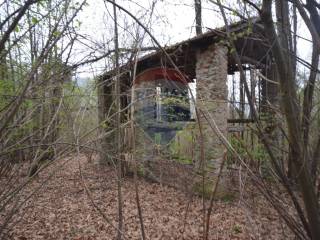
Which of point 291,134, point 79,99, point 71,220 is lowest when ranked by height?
point 71,220

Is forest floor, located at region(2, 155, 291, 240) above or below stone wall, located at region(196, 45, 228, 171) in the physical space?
below

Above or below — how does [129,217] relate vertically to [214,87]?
below

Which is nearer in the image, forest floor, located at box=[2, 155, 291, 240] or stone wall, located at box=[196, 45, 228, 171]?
forest floor, located at box=[2, 155, 291, 240]

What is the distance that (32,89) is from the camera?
248 centimetres

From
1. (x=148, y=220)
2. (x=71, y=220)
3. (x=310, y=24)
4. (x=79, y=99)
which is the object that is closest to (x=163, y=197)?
(x=148, y=220)

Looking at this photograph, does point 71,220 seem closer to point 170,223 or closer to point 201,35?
point 170,223

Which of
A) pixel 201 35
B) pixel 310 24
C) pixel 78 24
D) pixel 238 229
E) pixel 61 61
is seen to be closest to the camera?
pixel 310 24

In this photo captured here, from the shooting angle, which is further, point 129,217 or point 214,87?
point 214,87

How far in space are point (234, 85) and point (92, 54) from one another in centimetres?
490

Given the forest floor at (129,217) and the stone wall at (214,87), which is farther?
the stone wall at (214,87)

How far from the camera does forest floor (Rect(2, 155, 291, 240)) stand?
4.61m

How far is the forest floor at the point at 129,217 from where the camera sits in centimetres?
461

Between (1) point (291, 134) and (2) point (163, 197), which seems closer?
(1) point (291, 134)

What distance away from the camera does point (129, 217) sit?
18.0 feet
